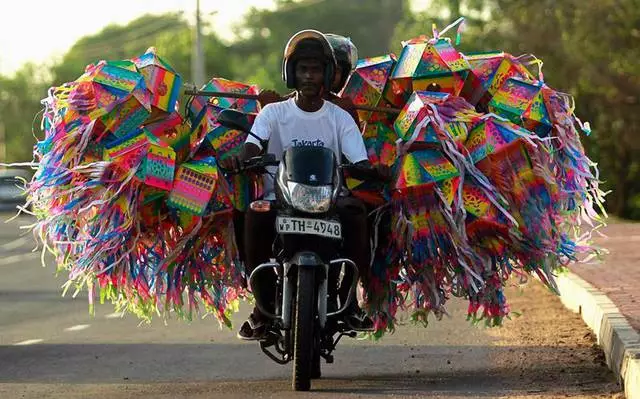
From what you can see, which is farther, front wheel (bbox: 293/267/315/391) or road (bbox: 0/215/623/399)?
road (bbox: 0/215/623/399)

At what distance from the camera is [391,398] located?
8.12 meters

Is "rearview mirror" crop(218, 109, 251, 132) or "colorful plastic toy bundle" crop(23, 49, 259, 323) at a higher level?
"rearview mirror" crop(218, 109, 251, 132)

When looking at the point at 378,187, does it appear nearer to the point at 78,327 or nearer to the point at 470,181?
the point at 470,181

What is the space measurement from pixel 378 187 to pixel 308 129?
57 centimetres

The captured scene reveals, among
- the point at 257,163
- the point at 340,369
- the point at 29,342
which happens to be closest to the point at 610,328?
the point at 340,369

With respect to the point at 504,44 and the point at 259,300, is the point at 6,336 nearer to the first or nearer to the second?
the point at 259,300

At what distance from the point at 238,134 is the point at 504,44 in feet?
125

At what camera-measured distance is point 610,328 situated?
9.88 meters

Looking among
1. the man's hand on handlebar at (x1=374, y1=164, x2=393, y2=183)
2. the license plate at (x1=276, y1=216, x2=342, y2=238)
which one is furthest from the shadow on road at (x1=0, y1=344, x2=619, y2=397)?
the man's hand on handlebar at (x1=374, y1=164, x2=393, y2=183)

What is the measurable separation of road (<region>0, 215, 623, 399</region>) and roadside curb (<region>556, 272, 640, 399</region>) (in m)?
0.11

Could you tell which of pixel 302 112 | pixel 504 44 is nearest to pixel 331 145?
pixel 302 112

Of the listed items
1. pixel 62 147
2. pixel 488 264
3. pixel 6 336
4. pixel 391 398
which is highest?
pixel 62 147

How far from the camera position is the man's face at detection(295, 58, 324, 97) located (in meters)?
8.50

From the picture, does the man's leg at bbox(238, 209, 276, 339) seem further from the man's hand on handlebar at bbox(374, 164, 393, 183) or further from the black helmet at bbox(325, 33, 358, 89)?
the black helmet at bbox(325, 33, 358, 89)
